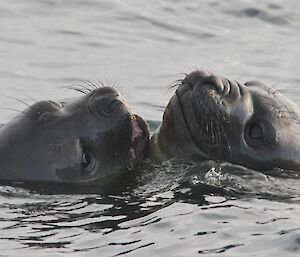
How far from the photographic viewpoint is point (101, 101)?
984 centimetres

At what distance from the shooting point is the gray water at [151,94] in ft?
27.6

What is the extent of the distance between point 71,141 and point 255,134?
154cm

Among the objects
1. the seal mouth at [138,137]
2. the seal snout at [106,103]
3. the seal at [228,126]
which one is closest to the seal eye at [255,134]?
the seal at [228,126]

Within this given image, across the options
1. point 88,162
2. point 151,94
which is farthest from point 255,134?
point 151,94

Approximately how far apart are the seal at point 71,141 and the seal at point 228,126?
41 centimetres

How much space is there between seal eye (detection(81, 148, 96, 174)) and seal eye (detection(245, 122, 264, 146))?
130cm

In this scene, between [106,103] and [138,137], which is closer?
[106,103]

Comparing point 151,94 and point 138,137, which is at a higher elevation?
point 151,94

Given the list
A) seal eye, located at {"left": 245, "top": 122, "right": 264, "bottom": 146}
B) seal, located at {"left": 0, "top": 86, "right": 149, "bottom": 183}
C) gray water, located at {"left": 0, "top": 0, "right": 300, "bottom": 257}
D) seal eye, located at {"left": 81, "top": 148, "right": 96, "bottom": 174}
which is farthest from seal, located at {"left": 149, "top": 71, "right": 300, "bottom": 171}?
seal eye, located at {"left": 81, "top": 148, "right": 96, "bottom": 174}

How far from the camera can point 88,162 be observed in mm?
9891

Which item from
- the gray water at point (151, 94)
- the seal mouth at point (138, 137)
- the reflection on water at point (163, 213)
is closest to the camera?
the reflection on water at point (163, 213)

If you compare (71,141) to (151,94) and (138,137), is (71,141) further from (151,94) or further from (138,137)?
(151,94)

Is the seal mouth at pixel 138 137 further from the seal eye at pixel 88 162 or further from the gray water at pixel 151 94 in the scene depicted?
the seal eye at pixel 88 162

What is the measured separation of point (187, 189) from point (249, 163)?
0.69m
